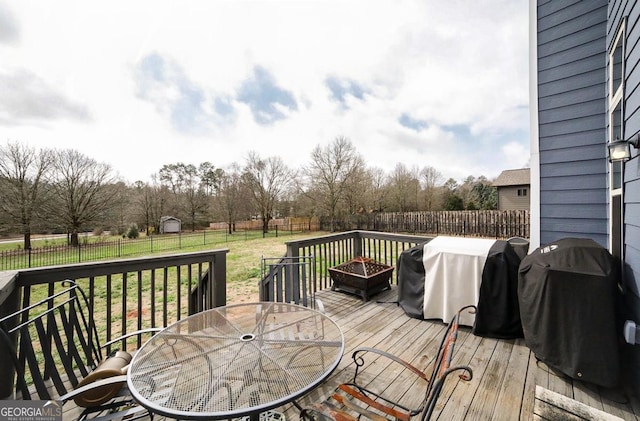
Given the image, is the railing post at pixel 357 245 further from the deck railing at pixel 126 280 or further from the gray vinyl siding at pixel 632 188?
the gray vinyl siding at pixel 632 188

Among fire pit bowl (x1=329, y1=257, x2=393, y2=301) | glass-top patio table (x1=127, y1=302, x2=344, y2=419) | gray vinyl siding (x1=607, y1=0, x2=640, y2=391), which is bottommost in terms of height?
fire pit bowl (x1=329, y1=257, x2=393, y2=301)

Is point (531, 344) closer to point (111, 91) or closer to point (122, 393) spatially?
point (122, 393)

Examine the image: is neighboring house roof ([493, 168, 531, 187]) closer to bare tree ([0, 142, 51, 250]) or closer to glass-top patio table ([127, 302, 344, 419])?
glass-top patio table ([127, 302, 344, 419])

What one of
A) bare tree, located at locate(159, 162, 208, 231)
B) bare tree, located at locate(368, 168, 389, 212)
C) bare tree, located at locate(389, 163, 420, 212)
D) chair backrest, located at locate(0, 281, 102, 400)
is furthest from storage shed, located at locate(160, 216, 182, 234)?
chair backrest, located at locate(0, 281, 102, 400)

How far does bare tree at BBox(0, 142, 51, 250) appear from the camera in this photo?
40.9ft

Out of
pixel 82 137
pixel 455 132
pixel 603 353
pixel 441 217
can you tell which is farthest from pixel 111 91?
pixel 455 132

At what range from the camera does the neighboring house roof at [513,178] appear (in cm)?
1575

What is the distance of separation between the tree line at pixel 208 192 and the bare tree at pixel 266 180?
0.26 feet

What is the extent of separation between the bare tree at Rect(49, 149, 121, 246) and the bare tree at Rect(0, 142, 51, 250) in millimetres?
574

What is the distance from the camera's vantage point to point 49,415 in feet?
3.98

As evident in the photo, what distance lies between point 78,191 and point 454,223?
856 inches

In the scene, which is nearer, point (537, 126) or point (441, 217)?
point (537, 126)

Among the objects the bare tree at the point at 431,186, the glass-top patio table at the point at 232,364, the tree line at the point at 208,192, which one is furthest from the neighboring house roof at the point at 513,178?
the glass-top patio table at the point at 232,364

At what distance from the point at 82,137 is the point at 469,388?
805 inches
